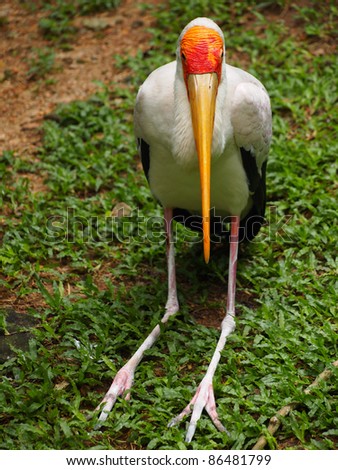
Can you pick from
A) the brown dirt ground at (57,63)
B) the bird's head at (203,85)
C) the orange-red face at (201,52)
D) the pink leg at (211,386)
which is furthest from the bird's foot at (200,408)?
the brown dirt ground at (57,63)

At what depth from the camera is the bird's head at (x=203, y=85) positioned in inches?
150

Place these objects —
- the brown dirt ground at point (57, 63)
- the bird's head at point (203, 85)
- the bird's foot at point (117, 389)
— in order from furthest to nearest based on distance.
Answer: the brown dirt ground at point (57, 63) < the bird's foot at point (117, 389) < the bird's head at point (203, 85)

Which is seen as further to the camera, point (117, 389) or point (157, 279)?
point (157, 279)

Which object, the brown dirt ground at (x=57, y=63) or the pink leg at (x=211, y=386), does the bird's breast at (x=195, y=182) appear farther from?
the brown dirt ground at (x=57, y=63)

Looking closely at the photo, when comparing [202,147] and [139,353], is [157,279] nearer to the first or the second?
[139,353]

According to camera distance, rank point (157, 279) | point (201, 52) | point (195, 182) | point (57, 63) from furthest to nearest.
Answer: point (57, 63)
point (157, 279)
point (195, 182)
point (201, 52)

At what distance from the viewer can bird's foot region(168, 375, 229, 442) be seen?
12.7 ft

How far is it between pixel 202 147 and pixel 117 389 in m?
1.42

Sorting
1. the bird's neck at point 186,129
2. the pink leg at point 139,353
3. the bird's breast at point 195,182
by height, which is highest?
the bird's neck at point 186,129

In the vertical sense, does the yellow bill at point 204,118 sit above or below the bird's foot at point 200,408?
above

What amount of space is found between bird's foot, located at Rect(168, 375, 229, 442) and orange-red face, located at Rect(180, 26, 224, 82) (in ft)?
Answer: 5.53

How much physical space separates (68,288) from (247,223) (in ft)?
4.36

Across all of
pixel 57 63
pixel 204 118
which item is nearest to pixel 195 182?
pixel 204 118

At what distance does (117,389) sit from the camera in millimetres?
4098
